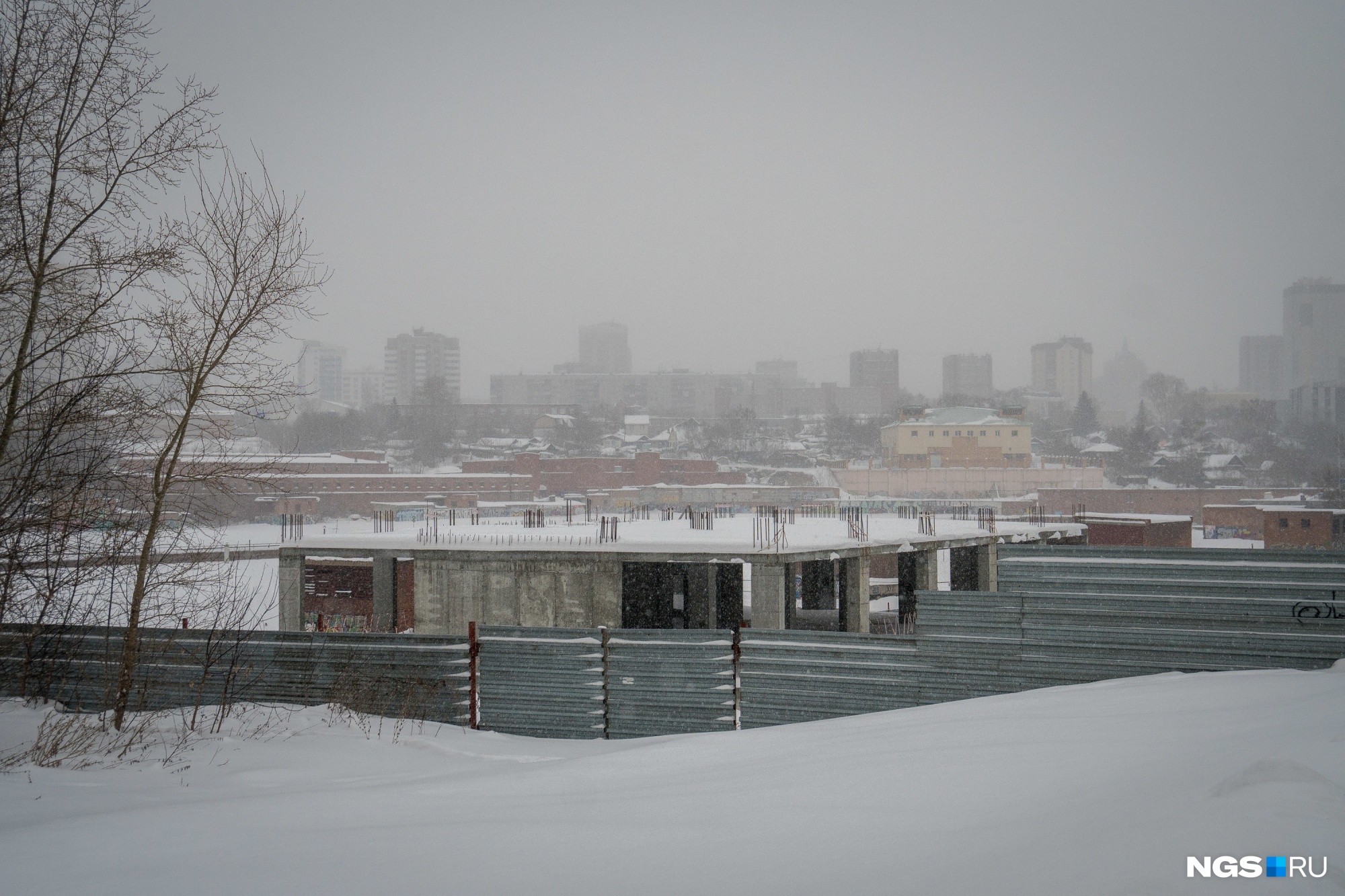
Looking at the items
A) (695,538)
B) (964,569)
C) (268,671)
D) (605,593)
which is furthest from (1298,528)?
(268,671)

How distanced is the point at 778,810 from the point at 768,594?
16250mm

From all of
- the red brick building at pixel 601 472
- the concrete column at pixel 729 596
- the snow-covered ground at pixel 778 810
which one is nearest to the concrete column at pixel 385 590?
the concrete column at pixel 729 596

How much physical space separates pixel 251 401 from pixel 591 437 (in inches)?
4374

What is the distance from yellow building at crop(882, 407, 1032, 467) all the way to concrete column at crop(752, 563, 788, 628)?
232ft

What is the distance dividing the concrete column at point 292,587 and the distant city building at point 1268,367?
643 ft

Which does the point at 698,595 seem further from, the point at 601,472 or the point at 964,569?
the point at 601,472

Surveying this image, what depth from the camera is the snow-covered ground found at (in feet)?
12.8

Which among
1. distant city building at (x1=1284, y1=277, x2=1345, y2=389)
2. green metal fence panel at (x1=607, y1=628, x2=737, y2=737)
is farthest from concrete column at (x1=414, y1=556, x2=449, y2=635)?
distant city building at (x1=1284, y1=277, x2=1345, y2=389)

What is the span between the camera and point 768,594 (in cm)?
2153

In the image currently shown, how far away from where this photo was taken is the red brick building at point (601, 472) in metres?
87.4

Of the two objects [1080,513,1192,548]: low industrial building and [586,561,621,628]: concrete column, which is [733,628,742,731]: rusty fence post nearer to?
[586,561,621,628]: concrete column

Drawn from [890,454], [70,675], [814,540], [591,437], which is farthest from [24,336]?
[591,437]

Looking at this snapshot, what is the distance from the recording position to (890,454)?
95.0m

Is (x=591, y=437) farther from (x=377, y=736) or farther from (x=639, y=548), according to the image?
(x=377, y=736)
